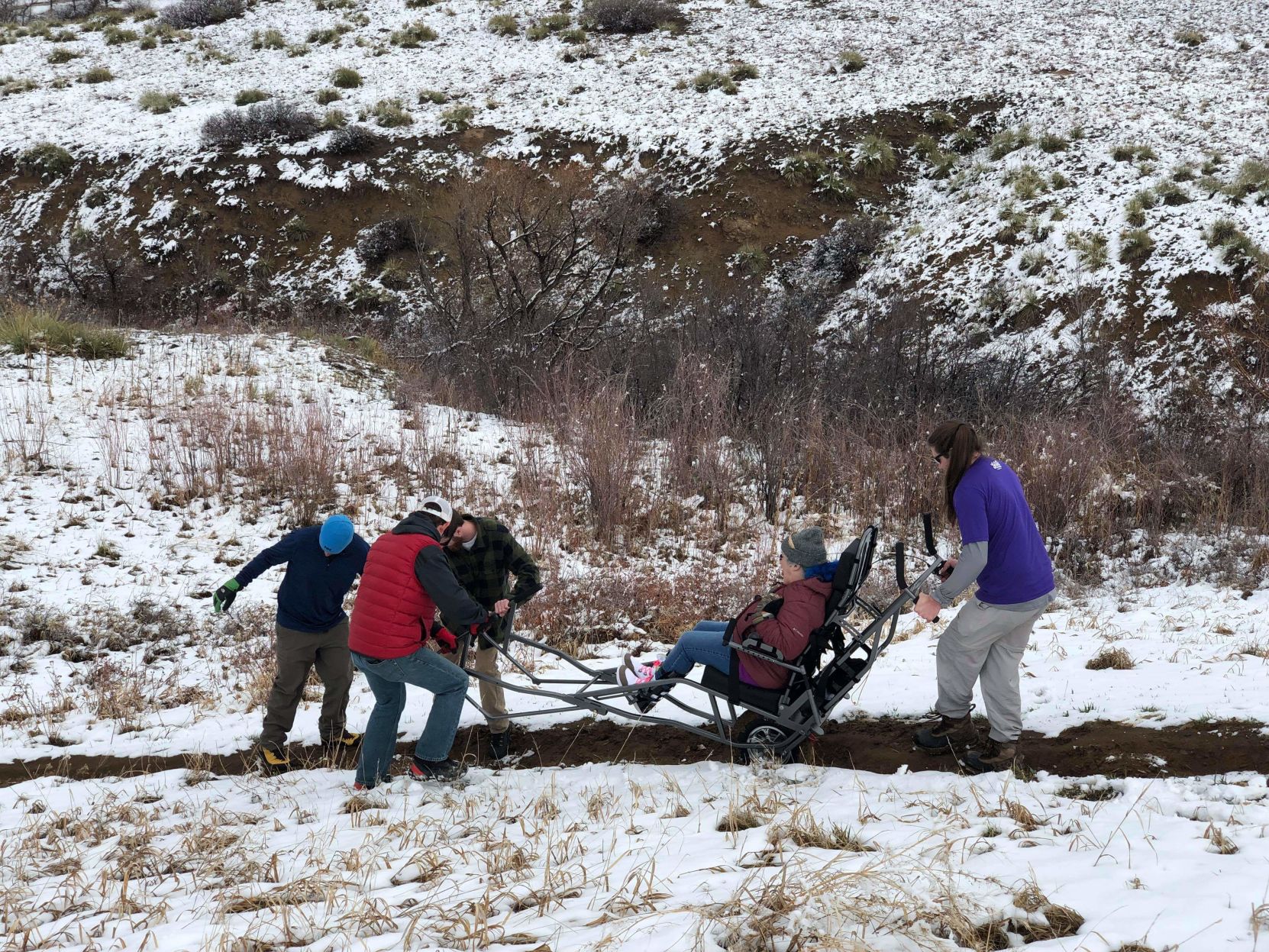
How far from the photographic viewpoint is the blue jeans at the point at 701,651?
17.1 feet

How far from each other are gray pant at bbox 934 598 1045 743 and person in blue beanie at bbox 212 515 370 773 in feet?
12.4

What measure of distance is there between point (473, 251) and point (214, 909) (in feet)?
49.9

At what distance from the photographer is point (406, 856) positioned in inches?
166

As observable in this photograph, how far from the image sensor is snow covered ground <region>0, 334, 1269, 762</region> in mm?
6258

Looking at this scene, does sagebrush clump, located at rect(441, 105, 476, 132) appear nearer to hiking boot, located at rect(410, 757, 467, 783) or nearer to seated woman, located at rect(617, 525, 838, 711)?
hiking boot, located at rect(410, 757, 467, 783)

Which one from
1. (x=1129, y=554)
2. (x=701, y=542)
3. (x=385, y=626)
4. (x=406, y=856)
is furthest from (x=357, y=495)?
(x=1129, y=554)

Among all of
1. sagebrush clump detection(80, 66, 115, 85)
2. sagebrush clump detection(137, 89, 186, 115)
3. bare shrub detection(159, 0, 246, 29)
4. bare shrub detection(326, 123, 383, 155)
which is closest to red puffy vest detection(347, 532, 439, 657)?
bare shrub detection(326, 123, 383, 155)

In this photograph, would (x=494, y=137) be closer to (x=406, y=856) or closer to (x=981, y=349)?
(x=981, y=349)

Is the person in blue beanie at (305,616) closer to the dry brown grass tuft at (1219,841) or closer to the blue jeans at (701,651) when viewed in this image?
the blue jeans at (701,651)

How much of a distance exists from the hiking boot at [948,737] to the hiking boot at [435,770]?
2.83 metres

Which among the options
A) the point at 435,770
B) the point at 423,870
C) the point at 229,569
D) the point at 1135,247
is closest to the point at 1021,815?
the point at 423,870

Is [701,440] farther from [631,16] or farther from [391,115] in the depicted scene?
[631,16]

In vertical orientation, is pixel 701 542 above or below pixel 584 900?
below

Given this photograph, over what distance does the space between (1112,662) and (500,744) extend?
14.6 feet
